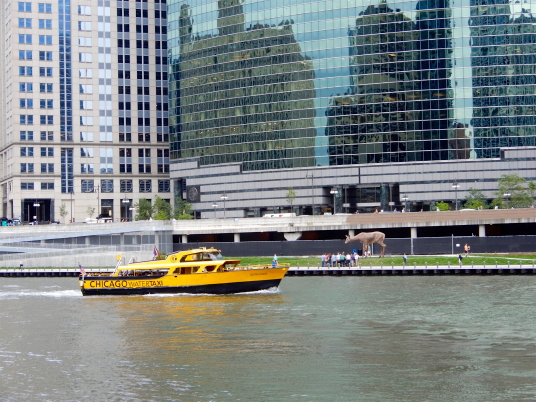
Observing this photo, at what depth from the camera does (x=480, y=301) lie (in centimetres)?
7931

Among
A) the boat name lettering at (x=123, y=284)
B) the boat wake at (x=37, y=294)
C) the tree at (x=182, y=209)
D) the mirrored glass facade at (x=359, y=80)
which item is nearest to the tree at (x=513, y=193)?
the mirrored glass facade at (x=359, y=80)

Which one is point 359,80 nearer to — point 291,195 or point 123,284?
point 291,195

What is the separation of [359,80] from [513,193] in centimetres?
3515

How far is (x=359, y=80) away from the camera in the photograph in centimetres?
17062

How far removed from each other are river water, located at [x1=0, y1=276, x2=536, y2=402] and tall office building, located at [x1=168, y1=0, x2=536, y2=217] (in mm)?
77740

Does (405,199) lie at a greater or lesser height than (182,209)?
greater

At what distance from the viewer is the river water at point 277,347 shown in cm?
4606

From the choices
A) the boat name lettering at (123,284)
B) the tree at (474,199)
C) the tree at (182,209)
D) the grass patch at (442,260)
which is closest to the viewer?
the boat name lettering at (123,284)

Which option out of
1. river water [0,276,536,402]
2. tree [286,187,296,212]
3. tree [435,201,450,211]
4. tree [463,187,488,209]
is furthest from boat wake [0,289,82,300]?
tree [463,187,488,209]

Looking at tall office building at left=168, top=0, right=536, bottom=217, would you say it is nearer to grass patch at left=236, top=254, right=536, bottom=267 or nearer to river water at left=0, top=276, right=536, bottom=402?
grass patch at left=236, top=254, right=536, bottom=267

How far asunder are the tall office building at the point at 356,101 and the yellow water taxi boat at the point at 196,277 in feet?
232

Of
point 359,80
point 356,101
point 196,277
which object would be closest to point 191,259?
point 196,277

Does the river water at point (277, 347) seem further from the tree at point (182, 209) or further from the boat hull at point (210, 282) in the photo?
the tree at point (182, 209)

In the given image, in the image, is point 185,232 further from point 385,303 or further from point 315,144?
point 385,303
